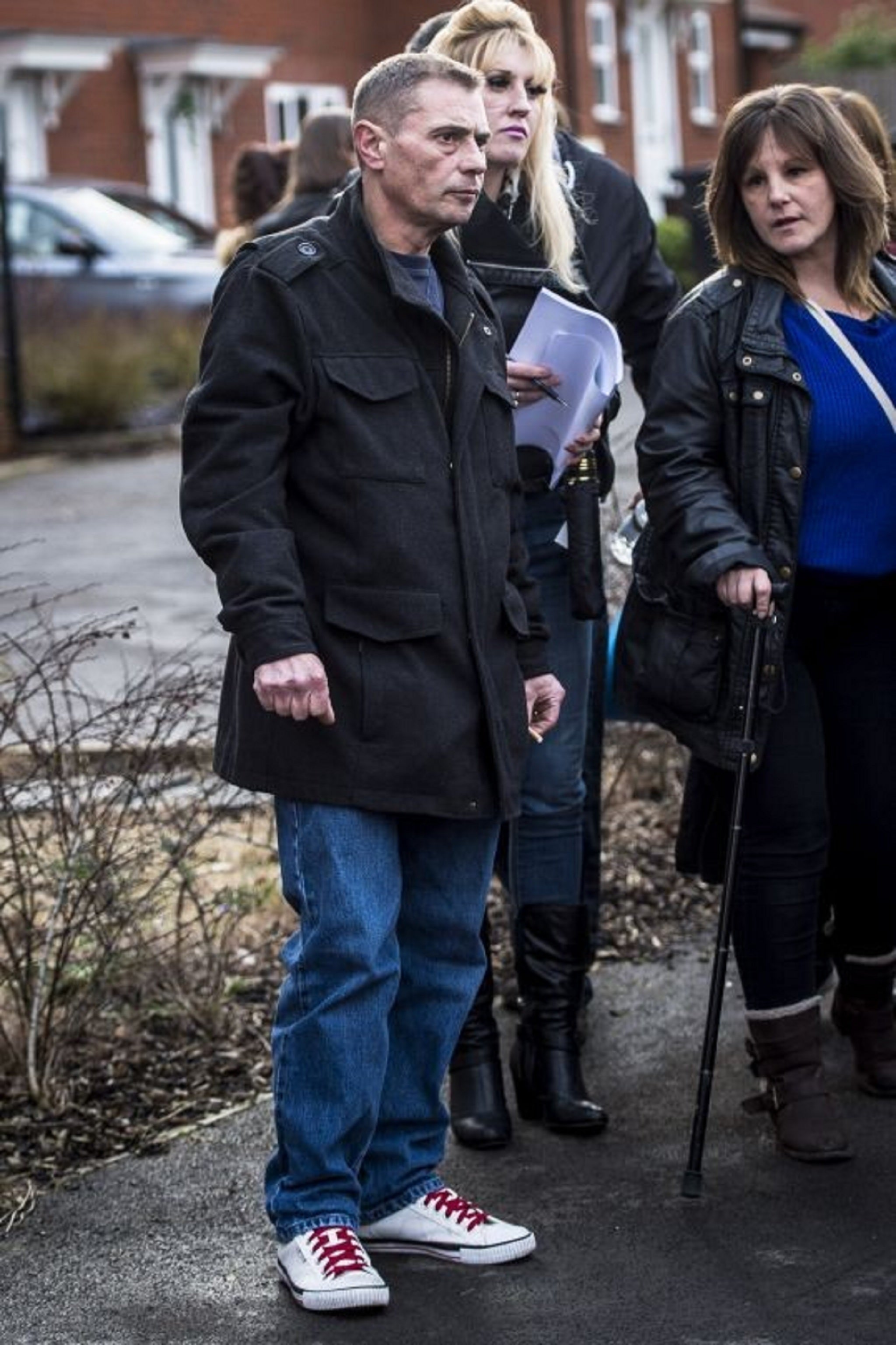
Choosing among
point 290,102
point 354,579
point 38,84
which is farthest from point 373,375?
point 290,102

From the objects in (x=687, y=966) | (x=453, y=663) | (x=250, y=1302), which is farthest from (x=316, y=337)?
(x=687, y=966)

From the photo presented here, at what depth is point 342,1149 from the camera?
407 cm

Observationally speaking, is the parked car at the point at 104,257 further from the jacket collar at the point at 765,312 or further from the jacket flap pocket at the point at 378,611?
the jacket flap pocket at the point at 378,611

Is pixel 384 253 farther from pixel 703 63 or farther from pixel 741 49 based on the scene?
pixel 703 63

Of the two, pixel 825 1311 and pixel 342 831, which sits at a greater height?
pixel 342 831

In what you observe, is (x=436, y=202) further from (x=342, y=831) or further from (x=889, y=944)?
(x=889, y=944)

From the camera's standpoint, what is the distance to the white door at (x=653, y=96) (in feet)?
127

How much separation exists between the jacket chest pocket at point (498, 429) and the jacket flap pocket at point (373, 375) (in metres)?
0.17

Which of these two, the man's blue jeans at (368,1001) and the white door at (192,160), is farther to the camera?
the white door at (192,160)

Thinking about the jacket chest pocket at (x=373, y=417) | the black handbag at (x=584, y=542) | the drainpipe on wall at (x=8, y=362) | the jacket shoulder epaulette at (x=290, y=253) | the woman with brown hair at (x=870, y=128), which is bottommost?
the drainpipe on wall at (x=8, y=362)

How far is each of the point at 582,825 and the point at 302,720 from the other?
136cm

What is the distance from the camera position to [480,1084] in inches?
191

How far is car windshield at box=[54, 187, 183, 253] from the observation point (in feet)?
65.4

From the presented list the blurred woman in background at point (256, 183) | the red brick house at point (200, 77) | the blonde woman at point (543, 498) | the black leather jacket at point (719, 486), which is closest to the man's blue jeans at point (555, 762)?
the blonde woman at point (543, 498)
